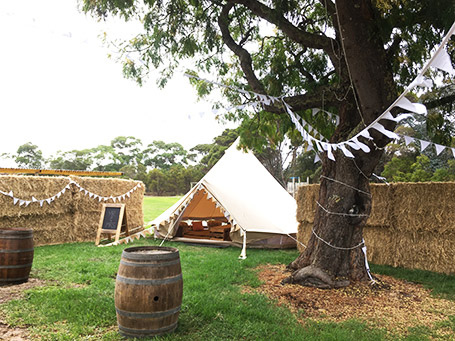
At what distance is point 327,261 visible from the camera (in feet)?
15.1

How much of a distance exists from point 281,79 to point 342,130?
1373 millimetres

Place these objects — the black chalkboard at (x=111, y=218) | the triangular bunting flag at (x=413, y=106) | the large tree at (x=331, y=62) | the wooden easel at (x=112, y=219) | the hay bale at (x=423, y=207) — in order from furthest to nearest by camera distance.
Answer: the black chalkboard at (x=111, y=218) < the wooden easel at (x=112, y=219) < the hay bale at (x=423, y=207) < the large tree at (x=331, y=62) < the triangular bunting flag at (x=413, y=106)

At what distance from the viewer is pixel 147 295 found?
279 centimetres

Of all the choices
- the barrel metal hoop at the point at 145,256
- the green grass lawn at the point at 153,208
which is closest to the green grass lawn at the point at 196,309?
the barrel metal hoop at the point at 145,256

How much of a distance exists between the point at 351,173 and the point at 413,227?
1.91 meters

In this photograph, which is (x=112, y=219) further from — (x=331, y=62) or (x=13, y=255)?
(x=331, y=62)

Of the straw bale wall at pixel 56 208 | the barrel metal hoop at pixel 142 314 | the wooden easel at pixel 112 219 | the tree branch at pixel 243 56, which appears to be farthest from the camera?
the wooden easel at pixel 112 219

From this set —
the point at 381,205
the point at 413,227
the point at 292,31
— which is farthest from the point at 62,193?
the point at 413,227

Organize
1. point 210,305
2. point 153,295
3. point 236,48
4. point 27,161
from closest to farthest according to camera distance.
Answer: point 153,295 < point 210,305 < point 236,48 < point 27,161

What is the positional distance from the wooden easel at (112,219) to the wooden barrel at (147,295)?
5.20 m

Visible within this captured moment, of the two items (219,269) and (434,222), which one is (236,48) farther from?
(434,222)

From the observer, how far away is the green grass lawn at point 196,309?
9.78 ft

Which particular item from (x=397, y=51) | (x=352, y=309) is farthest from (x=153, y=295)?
(x=397, y=51)

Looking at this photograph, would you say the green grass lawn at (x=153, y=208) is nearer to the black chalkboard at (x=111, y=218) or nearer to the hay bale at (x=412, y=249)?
the black chalkboard at (x=111, y=218)
